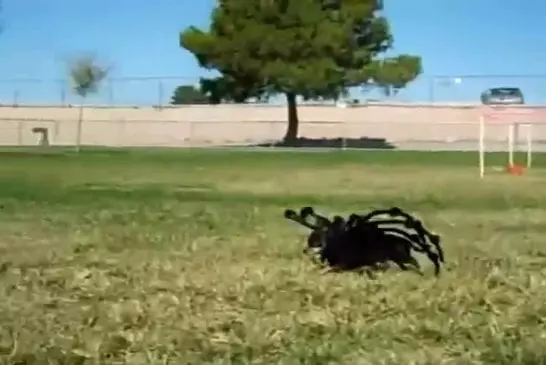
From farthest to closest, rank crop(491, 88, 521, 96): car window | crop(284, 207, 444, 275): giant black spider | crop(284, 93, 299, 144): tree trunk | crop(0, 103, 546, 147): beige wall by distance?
crop(0, 103, 546, 147): beige wall, crop(284, 93, 299, 144): tree trunk, crop(491, 88, 521, 96): car window, crop(284, 207, 444, 275): giant black spider

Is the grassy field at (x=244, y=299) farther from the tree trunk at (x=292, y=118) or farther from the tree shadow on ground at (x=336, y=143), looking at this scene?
the tree trunk at (x=292, y=118)

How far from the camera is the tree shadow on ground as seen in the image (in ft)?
192

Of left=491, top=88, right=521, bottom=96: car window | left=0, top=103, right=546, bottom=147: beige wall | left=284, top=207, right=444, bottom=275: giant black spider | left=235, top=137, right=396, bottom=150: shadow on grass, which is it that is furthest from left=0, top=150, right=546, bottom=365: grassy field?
left=0, top=103, right=546, bottom=147: beige wall

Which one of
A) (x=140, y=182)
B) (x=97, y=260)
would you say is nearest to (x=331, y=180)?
(x=140, y=182)

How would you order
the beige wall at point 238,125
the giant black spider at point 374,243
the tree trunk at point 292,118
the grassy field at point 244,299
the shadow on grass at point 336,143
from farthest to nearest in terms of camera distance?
the beige wall at point 238,125
the tree trunk at point 292,118
the shadow on grass at point 336,143
the giant black spider at point 374,243
the grassy field at point 244,299

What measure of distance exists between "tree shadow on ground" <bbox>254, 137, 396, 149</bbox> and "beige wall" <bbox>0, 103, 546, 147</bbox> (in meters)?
0.86

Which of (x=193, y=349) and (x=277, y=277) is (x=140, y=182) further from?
(x=193, y=349)

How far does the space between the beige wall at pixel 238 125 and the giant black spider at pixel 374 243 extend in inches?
2145

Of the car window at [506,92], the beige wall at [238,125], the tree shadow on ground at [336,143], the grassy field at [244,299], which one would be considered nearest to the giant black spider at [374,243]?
the grassy field at [244,299]

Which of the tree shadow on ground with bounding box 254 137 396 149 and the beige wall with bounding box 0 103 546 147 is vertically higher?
the beige wall with bounding box 0 103 546 147

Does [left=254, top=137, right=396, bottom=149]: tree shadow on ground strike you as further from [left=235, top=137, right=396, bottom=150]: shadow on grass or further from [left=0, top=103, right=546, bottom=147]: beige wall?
[left=0, top=103, right=546, bottom=147]: beige wall

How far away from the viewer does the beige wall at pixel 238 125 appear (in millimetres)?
61000

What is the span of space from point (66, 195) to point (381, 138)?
46684 mm

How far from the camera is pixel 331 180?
22594 mm
